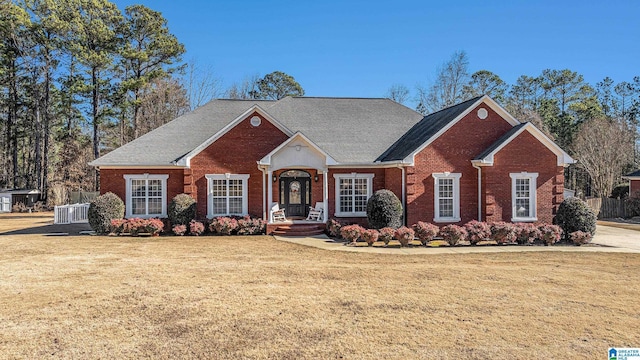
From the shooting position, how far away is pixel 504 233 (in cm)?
1659

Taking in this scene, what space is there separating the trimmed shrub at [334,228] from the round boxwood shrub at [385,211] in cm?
149

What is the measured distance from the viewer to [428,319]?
742 cm

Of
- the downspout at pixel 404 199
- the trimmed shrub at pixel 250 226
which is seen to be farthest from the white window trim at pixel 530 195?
the trimmed shrub at pixel 250 226

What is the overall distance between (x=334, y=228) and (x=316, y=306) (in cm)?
1073

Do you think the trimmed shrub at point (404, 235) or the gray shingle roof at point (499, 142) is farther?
the gray shingle roof at point (499, 142)

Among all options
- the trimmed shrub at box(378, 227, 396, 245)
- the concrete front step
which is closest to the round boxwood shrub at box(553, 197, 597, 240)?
the trimmed shrub at box(378, 227, 396, 245)

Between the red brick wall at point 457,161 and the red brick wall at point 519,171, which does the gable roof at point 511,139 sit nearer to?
the red brick wall at point 519,171

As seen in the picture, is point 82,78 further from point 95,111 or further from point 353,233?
point 353,233

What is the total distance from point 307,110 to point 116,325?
782 inches

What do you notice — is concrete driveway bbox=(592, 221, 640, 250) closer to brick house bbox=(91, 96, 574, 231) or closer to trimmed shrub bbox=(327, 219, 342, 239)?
brick house bbox=(91, 96, 574, 231)

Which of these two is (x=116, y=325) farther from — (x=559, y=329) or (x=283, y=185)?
(x=283, y=185)

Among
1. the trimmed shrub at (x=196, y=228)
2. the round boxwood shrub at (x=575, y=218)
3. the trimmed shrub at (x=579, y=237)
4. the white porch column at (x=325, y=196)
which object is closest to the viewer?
the trimmed shrub at (x=579, y=237)

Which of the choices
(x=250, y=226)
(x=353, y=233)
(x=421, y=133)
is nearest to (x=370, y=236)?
(x=353, y=233)

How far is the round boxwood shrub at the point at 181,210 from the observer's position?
64.1 ft
